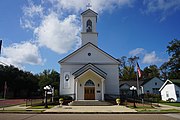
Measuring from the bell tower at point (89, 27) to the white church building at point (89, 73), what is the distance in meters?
0.46

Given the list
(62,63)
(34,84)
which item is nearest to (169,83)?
(62,63)

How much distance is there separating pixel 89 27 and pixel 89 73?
36.5ft

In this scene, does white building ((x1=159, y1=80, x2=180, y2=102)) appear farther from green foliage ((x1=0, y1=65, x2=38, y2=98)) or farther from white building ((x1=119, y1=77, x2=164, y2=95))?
green foliage ((x1=0, y1=65, x2=38, y2=98))

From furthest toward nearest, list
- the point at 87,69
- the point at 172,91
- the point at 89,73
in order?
the point at 172,91, the point at 89,73, the point at 87,69

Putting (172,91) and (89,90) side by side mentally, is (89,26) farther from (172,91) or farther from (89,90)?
(172,91)

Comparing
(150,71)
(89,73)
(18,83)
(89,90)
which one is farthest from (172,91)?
(18,83)

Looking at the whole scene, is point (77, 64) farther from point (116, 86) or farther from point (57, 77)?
point (57, 77)

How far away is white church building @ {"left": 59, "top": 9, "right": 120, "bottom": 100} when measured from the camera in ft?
100.0

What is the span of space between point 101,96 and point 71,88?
A: 5.41 meters

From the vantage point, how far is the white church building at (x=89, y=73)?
3047cm

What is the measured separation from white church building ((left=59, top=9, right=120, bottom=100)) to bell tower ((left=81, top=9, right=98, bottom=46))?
46cm

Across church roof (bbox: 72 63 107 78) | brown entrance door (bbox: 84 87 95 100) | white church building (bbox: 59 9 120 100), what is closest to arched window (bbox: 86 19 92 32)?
white church building (bbox: 59 9 120 100)

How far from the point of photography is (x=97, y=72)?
29953mm

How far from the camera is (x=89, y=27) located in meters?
37.1
